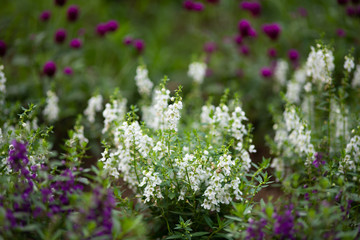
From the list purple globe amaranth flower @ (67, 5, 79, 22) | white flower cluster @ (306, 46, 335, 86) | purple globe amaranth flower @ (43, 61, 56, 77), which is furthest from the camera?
purple globe amaranth flower @ (67, 5, 79, 22)

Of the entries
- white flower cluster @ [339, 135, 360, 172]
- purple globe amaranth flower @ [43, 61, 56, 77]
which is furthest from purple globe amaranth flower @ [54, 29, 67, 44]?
white flower cluster @ [339, 135, 360, 172]

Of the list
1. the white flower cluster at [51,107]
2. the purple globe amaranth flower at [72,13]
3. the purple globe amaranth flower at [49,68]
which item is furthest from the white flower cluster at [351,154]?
the purple globe amaranth flower at [72,13]

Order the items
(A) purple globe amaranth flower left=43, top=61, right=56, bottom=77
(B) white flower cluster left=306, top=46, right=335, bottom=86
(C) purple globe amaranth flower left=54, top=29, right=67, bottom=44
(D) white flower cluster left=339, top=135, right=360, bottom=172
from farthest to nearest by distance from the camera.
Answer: (C) purple globe amaranth flower left=54, top=29, right=67, bottom=44 → (A) purple globe amaranth flower left=43, top=61, right=56, bottom=77 → (B) white flower cluster left=306, top=46, right=335, bottom=86 → (D) white flower cluster left=339, top=135, right=360, bottom=172

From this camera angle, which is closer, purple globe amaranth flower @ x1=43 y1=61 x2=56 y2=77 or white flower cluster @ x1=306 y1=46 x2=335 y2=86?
white flower cluster @ x1=306 y1=46 x2=335 y2=86

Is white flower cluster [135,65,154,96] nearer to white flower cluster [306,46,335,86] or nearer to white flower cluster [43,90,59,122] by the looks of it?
white flower cluster [43,90,59,122]

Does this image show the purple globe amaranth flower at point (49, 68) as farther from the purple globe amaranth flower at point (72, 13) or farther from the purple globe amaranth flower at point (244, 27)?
the purple globe amaranth flower at point (244, 27)

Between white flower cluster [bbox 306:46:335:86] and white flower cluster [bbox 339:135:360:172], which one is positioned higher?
white flower cluster [bbox 306:46:335:86]

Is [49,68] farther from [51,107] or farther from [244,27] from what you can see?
[244,27]

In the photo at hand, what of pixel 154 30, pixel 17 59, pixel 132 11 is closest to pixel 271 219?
pixel 17 59

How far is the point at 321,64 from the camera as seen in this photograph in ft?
8.64

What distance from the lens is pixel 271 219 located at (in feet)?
5.86

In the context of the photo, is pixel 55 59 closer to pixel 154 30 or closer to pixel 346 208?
pixel 154 30

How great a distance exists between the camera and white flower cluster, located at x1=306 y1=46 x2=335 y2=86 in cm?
262

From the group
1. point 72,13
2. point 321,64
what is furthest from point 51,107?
point 321,64
